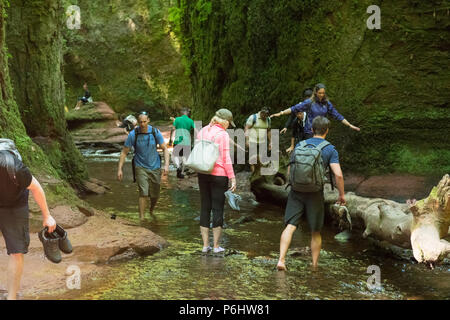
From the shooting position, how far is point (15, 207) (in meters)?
5.00

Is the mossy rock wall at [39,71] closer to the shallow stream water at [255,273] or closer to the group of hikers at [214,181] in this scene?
the group of hikers at [214,181]

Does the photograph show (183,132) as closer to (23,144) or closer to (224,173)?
(23,144)

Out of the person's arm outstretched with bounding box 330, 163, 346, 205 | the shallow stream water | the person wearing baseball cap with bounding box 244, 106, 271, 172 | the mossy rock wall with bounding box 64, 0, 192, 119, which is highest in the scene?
the mossy rock wall with bounding box 64, 0, 192, 119

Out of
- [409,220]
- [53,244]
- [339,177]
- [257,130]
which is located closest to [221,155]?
[339,177]

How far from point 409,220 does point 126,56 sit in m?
34.4

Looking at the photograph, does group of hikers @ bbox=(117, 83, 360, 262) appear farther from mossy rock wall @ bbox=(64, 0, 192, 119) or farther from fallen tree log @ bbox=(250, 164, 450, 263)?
mossy rock wall @ bbox=(64, 0, 192, 119)

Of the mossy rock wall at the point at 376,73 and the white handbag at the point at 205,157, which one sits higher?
the mossy rock wall at the point at 376,73

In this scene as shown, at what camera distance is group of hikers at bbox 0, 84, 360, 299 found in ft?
16.3

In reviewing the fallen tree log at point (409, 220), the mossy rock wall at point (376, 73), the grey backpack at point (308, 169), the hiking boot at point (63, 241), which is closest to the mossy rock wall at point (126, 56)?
the mossy rock wall at point (376, 73)

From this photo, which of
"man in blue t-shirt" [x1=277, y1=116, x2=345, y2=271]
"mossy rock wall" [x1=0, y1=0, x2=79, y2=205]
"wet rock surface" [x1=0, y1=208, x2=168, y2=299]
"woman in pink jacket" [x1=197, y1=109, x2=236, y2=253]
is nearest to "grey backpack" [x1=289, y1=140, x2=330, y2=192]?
"man in blue t-shirt" [x1=277, y1=116, x2=345, y2=271]

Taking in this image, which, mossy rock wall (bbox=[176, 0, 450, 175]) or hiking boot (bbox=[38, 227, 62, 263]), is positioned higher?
mossy rock wall (bbox=[176, 0, 450, 175])

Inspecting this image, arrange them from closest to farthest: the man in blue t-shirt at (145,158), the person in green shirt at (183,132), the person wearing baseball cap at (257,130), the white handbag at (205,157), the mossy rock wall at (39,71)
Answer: the white handbag at (205,157) → the man in blue t-shirt at (145,158) → the mossy rock wall at (39,71) → the person wearing baseball cap at (257,130) → the person in green shirt at (183,132)

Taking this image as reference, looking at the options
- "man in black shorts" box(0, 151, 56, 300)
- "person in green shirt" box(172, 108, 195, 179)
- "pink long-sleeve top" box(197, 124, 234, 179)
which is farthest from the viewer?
"person in green shirt" box(172, 108, 195, 179)

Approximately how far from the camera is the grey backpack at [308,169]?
21.6 ft
